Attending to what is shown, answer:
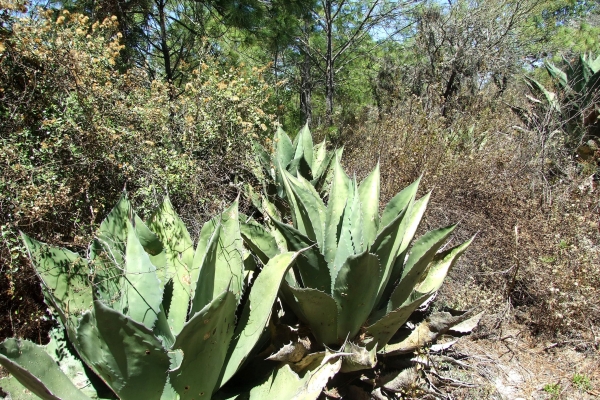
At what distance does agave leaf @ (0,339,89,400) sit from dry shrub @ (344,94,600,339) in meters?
1.77

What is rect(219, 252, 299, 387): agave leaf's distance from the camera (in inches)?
56.7

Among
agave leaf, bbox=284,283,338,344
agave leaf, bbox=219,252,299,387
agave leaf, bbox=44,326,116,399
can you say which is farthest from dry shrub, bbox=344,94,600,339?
agave leaf, bbox=44,326,116,399

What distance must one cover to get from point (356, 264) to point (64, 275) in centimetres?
110

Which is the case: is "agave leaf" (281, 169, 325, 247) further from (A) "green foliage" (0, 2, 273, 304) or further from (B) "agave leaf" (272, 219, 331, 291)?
(A) "green foliage" (0, 2, 273, 304)

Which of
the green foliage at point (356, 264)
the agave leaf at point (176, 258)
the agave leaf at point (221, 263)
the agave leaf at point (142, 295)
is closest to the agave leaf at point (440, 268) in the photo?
the green foliage at point (356, 264)

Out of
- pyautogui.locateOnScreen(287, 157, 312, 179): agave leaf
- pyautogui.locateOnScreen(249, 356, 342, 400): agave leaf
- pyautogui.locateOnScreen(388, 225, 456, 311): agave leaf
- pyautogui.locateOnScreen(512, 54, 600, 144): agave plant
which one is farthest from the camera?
pyautogui.locateOnScreen(512, 54, 600, 144): agave plant

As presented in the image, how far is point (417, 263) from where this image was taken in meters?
1.66

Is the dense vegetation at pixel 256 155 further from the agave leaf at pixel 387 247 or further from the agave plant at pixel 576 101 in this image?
the agave leaf at pixel 387 247

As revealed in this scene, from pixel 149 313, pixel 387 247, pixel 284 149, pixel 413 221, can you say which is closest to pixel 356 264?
pixel 387 247

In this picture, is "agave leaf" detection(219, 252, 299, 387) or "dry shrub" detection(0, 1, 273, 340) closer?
"agave leaf" detection(219, 252, 299, 387)

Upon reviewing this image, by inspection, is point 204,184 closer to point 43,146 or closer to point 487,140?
point 43,146

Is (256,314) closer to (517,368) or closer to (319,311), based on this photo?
(319,311)

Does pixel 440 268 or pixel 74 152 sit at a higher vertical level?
pixel 74 152

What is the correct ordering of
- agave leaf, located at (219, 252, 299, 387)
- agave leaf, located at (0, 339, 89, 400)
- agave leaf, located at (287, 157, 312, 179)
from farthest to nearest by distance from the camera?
agave leaf, located at (287, 157, 312, 179) < agave leaf, located at (219, 252, 299, 387) < agave leaf, located at (0, 339, 89, 400)
